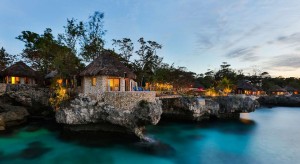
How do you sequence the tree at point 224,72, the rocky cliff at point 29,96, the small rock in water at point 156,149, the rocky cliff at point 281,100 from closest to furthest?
1. the small rock in water at point 156,149
2. the rocky cliff at point 29,96
3. the rocky cliff at point 281,100
4. the tree at point 224,72

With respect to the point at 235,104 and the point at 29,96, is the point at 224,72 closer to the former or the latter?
the point at 235,104

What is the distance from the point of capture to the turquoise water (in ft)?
43.8

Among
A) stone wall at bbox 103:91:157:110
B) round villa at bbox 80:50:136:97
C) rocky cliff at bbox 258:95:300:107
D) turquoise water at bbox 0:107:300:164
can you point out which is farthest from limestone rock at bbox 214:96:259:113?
rocky cliff at bbox 258:95:300:107

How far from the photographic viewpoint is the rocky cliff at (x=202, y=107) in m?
25.0

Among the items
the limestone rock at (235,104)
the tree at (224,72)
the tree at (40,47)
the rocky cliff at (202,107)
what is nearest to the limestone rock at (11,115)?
the tree at (40,47)

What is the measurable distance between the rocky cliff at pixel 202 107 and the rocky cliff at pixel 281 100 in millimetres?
30708

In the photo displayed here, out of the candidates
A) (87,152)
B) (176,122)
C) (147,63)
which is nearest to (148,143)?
(87,152)

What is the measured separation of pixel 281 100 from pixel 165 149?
5143cm

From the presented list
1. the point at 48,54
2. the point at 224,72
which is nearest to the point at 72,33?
the point at 48,54

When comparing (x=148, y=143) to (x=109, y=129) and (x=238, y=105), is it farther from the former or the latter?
(x=238, y=105)

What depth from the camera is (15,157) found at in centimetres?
1297

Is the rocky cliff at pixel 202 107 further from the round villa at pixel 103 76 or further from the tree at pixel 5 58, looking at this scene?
the tree at pixel 5 58

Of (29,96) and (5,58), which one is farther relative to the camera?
(5,58)

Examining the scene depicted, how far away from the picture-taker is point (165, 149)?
15.5m
